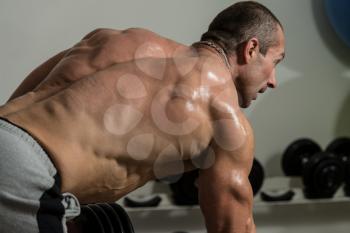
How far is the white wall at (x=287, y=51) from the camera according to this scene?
211cm

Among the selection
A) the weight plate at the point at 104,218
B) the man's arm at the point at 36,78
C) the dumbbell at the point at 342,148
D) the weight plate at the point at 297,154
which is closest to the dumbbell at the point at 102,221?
the weight plate at the point at 104,218

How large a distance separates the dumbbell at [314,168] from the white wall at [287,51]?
0.08m

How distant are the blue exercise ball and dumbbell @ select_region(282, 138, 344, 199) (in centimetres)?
53

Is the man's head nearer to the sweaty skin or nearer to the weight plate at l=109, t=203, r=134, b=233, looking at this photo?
the sweaty skin

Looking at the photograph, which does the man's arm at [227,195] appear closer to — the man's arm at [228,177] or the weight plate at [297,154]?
the man's arm at [228,177]

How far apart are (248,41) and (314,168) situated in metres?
1.15

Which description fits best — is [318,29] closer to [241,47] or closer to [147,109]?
[241,47]

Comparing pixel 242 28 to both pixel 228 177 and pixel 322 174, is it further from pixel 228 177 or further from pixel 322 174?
pixel 322 174

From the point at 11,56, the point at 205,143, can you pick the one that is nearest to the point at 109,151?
the point at 205,143

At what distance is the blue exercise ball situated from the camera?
7.73 feet

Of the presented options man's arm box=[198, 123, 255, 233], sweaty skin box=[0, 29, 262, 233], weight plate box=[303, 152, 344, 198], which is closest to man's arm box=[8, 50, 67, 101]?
sweaty skin box=[0, 29, 262, 233]

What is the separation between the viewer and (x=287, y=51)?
2.48m

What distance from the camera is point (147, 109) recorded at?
1000mm

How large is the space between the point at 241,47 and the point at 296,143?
1261 mm
